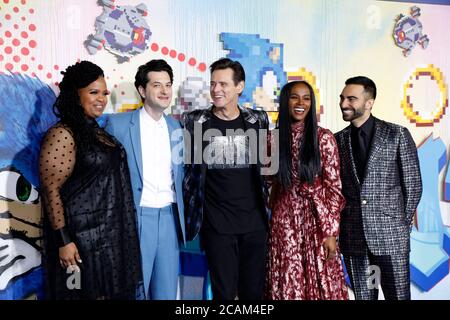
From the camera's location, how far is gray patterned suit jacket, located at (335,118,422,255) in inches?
125

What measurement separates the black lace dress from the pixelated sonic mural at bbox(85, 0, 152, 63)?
81 cm

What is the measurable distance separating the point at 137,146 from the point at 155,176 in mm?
203

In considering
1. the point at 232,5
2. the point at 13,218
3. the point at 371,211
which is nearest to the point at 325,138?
the point at 371,211

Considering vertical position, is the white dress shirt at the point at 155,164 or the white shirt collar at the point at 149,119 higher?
the white shirt collar at the point at 149,119

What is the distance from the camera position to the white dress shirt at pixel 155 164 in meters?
2.96

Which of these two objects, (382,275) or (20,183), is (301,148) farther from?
(20,183)

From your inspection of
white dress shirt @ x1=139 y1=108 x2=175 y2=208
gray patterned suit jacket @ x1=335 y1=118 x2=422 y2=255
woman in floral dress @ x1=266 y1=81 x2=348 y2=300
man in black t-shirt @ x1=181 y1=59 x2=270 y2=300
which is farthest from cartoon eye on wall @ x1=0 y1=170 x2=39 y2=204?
gray patterned suit jacket @ x1=335 y1=118 x2=422 y2=255

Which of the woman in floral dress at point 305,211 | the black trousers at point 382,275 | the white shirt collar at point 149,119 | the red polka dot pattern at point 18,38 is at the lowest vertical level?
the black trousers at point 382,275

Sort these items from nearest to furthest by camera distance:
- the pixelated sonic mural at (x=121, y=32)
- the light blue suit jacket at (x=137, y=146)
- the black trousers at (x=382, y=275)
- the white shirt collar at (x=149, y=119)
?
the light blue suit jacket at (x=137, y=146) → the white shirt collar at (x=149, y=119) → the black trousers at (x=382, y=275) → the pixelated sonic mural at (x=121, y=32)

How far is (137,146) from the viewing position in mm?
2938

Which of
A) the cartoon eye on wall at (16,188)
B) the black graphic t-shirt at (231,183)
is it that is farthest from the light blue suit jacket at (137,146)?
the cartoon eye on wall at (16,188)

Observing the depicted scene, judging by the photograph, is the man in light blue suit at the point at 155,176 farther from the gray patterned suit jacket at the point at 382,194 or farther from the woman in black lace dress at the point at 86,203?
the gray patterned suit jacket at the point at 382,194

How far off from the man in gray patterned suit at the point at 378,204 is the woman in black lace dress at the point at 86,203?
138 centimetres
